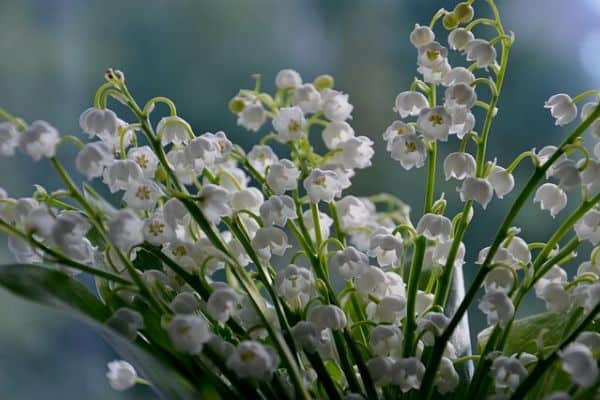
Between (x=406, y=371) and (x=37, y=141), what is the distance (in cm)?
27

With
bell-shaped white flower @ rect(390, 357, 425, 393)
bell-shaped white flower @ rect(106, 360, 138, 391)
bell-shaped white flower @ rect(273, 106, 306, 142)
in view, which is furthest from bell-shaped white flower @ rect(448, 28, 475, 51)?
bell-shaped white flower @ rect(106, 360, 138, 391)

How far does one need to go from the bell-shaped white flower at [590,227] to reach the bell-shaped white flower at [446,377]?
0.40ft

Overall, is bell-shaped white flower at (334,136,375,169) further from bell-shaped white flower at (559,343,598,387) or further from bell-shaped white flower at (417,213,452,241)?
bell-shaped white flower at (559,343,598,387)

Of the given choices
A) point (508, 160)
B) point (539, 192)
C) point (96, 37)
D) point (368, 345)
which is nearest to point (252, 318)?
point (368, 345)

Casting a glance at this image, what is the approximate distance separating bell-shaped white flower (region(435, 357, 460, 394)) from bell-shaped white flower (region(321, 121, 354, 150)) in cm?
18

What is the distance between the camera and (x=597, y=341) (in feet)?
1.78

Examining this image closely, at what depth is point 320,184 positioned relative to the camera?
0.59m

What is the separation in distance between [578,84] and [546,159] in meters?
0.61

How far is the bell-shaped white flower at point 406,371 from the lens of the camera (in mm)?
549

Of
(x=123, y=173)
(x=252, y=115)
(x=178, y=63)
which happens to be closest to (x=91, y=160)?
(x=123, y=173)

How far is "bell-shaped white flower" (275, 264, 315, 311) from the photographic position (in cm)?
58

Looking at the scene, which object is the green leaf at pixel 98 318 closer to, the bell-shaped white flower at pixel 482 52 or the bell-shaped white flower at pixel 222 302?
the bell-shaped white flower at pixel 222 302

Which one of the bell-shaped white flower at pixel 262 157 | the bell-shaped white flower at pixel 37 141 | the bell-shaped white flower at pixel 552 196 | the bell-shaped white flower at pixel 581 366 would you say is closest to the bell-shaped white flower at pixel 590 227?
the bell-shaped white flower at pixel 552 196

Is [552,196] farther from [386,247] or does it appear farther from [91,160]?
[91,160]
